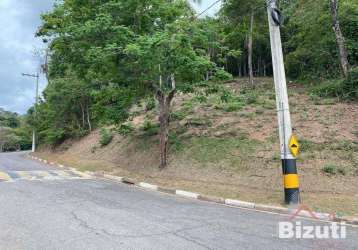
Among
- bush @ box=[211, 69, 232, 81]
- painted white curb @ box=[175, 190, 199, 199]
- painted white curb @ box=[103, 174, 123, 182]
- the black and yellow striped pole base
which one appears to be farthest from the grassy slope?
bush @ box=[211, 69, 232, 81]

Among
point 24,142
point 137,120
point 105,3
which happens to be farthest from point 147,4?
point 24,142

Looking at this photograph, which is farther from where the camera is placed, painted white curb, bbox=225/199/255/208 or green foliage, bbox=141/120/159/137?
green foliage, bbox=141/120/159/137

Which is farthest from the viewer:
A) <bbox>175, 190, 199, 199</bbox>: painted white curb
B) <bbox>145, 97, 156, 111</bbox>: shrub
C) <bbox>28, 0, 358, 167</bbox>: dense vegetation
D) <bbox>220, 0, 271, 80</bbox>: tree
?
<bbox>220, 0, 271, 80</bbox>: tree

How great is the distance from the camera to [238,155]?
502 inches

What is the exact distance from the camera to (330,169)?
1011cm

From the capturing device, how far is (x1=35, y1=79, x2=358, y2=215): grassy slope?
9711 millimetres

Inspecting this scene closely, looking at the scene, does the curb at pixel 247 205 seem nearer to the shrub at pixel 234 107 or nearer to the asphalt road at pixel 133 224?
the asphalt road at pixel 133 224

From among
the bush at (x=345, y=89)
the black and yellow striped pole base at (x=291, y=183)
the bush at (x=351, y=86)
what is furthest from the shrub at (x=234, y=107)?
the black and yellow striped pole base at (x=291, y=183)

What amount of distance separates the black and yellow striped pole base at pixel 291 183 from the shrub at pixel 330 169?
7.47 ft

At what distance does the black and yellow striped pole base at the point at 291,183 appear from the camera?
8273mm

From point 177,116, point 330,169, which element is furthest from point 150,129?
point 330,169

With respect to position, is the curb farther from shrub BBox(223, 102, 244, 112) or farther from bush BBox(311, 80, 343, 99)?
bush BBox(311, 80, 343, 99)

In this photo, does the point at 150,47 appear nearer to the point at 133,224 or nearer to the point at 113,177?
the point at 133,224

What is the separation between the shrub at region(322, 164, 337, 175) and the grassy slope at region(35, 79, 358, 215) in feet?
0.09
